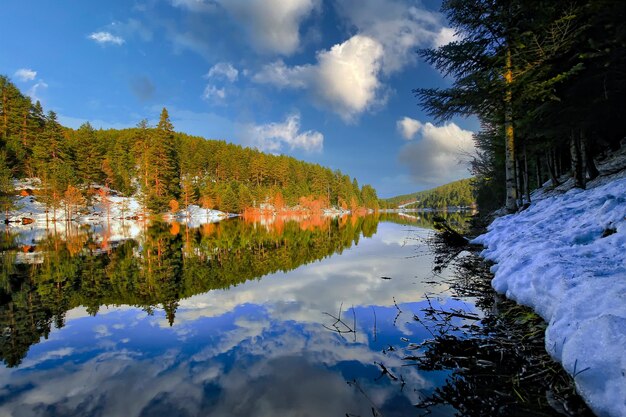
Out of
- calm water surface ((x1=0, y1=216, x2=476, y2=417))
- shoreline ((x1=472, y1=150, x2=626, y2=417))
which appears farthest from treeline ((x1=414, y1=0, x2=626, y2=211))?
calm water surface ((x1=0, y1=216, x2=476, y2=417))

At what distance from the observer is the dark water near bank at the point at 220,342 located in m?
3.10

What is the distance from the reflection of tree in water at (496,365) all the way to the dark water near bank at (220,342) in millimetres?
120

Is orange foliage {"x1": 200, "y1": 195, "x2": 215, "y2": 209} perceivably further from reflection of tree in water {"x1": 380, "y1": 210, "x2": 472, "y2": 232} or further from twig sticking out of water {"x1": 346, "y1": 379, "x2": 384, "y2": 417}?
twig sticking out of water {"x1": 346, "y1": 379, "x2": 384, "y2": 417}

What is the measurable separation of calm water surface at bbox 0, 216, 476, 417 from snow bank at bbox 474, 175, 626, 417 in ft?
3.52

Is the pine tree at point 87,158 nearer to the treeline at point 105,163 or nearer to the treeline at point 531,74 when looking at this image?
the treeline at point 105,163

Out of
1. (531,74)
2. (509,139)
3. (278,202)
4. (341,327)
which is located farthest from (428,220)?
(278,202)

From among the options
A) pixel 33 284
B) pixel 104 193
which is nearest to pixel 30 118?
pixel 104 193

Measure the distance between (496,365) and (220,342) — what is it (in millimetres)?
3580

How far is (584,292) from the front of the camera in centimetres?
344

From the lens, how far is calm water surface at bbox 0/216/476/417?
10.2 ft

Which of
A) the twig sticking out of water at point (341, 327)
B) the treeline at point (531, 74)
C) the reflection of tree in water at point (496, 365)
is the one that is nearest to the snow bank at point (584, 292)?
the reflection of tree in water at point (496, 365)

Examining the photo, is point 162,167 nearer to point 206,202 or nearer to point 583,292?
point 206,202

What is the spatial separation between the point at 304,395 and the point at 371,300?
3.48m

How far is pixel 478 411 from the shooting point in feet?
8.58
